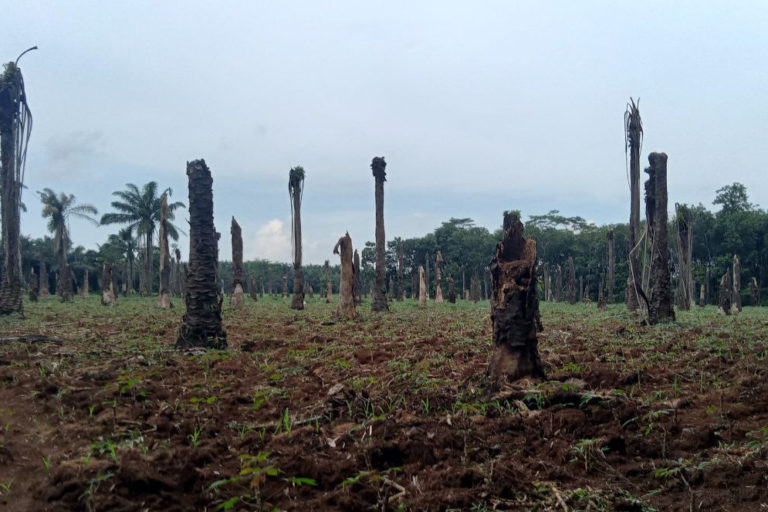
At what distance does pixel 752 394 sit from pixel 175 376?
629 centimetres

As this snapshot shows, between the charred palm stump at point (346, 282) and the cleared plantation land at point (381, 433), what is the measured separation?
8170 mm

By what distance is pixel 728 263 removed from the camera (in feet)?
133

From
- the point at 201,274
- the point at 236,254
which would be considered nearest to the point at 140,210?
the point at 236,254

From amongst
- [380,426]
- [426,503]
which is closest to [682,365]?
[380,426]

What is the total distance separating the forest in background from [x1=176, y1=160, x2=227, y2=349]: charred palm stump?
27514 mm

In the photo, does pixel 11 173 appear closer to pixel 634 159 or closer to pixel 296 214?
A: pixel 296 214

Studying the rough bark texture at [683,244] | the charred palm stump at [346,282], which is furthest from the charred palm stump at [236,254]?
the rough bark texture at [683,244]

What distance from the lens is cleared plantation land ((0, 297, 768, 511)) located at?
3.39 meters

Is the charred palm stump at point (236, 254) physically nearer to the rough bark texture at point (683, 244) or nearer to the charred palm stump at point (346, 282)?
the charred palm stump at point (346, 282)

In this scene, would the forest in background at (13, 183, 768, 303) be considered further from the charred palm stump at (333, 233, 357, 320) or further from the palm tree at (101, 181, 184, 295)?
the charred palm stump at (333, 233, 357, 320)

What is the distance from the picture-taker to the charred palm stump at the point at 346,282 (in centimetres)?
1614

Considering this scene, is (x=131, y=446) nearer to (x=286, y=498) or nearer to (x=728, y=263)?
(x=286, y=498)

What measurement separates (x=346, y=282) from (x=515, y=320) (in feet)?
35.1

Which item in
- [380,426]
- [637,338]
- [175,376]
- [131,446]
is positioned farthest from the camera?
[637,338]
